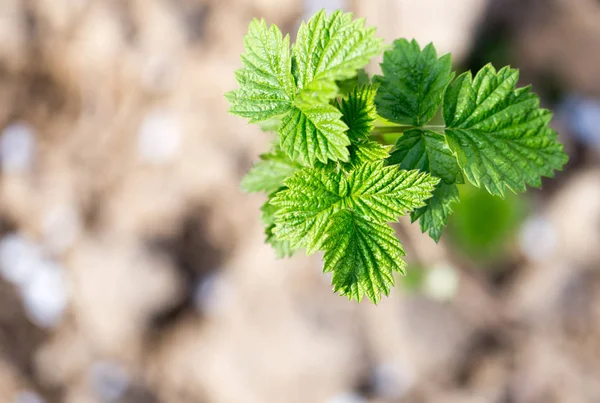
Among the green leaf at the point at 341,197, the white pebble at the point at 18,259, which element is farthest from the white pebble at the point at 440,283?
the white pebble at the point at 18,259

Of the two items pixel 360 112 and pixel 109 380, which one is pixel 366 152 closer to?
pixel 360 112

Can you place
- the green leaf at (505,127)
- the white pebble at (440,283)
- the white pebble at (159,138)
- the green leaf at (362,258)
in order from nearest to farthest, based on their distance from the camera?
1. the green leaf at (362,258)
2. the green leaf at (505,127)
3. the white pebble at (440,283)
4. the white pebble at (159,138)

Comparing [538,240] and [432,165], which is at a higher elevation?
[538,240]

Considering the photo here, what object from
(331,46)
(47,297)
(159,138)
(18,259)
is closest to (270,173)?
(331,46)

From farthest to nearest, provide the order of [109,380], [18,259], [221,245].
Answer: [18,259]
[221,245]
[109,380]

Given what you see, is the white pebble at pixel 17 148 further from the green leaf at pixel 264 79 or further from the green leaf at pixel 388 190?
the green leaf at pixel 388 190

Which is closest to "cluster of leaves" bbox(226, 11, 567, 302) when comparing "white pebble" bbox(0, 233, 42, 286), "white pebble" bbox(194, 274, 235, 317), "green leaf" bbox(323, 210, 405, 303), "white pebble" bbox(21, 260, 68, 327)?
"green leaf" bbox(323, 210, 405, 303)

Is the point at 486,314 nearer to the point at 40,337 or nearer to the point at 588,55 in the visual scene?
the point at 588,55
